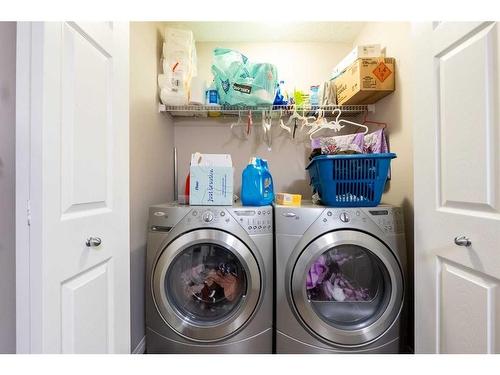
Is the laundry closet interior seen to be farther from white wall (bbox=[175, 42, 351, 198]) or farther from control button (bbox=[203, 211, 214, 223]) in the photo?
control button (bbox=[203, 211, 214, 223])

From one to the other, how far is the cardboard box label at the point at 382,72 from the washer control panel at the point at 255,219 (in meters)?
1.10

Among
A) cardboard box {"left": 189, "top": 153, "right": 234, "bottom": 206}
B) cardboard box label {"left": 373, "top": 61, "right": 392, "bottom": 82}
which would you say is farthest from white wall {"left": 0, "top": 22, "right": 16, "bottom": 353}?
cardboard box label {"left": 373, "top": 61, "right": 392, "bottom": 82}

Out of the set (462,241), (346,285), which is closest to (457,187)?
(462,241)

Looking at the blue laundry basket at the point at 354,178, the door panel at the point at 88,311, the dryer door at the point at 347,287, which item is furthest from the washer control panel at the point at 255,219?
the door panel at the point at 88,311

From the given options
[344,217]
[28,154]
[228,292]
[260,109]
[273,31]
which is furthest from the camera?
[273,31]

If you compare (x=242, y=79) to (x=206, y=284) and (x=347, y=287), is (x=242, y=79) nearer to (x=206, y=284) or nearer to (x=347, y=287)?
(x=206, y=284)

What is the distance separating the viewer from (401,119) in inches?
64.3

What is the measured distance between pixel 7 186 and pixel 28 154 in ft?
0.38

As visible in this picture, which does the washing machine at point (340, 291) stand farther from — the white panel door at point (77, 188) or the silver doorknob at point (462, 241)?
the white panel door at point (77, 188)

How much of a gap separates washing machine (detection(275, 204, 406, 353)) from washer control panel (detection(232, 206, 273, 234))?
59mm

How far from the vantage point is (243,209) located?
4.90 feet

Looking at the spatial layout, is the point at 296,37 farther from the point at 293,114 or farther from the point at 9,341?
the point at 9,341

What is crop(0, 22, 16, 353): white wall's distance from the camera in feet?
2.22

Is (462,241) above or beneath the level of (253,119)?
beneath
